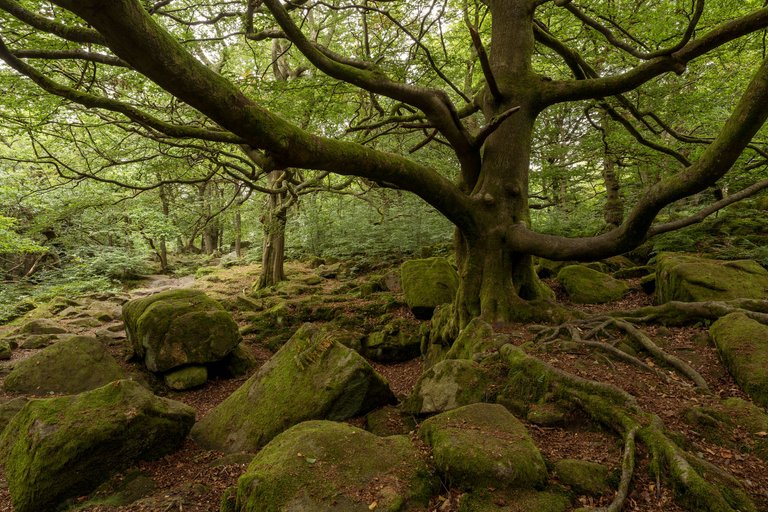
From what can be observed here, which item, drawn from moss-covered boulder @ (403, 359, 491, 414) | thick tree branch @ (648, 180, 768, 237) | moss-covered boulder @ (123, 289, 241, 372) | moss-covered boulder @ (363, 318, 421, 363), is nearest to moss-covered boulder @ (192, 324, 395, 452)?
moss-covered boulder @ (403, 359, 491, 414)

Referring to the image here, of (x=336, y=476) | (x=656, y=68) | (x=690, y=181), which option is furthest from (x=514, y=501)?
(x=656, y=68)

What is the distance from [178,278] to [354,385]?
67.1ft

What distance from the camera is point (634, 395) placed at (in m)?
3.51

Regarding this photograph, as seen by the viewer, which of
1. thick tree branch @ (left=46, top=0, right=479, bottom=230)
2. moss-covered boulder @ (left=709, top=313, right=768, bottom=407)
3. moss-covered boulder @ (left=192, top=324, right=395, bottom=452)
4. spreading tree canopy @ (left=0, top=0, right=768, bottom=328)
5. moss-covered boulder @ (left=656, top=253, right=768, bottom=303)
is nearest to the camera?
thick tree branch @ (left=46, top=0, right=479, bottom=230)

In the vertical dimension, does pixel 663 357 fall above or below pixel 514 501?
above

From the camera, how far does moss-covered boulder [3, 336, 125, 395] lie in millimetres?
6465

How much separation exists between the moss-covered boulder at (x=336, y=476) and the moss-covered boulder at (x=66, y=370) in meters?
5.54

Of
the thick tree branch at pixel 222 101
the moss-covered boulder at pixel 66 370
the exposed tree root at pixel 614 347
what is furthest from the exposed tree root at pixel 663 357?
the moss-covered boulder at pixel 66 370

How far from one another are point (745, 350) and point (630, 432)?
200 cm

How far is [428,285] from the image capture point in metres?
Result: 9.11

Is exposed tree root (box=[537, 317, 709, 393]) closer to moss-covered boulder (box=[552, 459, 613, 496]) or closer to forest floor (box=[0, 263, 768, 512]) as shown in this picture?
forest floor (box=[0, 263, 768, 512])

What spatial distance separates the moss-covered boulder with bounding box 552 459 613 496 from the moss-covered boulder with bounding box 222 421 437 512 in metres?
0.89

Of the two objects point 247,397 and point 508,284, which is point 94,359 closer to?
point 247,397

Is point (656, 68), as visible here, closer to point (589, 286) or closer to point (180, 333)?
point (589, 286)
